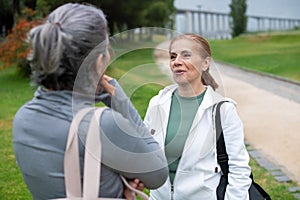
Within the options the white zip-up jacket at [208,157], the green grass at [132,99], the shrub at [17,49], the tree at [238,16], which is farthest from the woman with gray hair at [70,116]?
the tree at [238,16]

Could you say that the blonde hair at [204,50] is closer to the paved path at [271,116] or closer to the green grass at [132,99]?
the paved path at [271,116]

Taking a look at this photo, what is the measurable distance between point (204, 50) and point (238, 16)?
184ft

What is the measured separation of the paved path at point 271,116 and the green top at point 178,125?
164mm

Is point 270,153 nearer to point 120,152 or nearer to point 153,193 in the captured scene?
point 153,193

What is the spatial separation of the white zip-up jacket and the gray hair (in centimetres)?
88

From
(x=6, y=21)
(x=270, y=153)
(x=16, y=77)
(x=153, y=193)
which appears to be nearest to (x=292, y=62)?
(x=16, y=77)

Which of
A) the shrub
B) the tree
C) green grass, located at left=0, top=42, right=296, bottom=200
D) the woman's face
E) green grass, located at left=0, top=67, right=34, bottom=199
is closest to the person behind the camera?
green grass, located at left=0, top=42, right=296, bottom=200

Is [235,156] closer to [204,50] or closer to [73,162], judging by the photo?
[204,50]

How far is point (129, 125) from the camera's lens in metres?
1.63

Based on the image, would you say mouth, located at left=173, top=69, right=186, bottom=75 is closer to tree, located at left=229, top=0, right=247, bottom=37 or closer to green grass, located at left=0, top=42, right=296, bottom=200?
green grass, located at left=0, top=42, right=296, bottom=200

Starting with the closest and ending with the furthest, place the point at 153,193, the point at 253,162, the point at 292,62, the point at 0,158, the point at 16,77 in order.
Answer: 1. the point at 153,193
2. the point at 253,162
3. the point at 0,158
4. the point at 16,77
5. the point at 292,62

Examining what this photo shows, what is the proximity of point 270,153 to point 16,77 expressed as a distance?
45.8ft

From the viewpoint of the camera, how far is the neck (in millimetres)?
2512

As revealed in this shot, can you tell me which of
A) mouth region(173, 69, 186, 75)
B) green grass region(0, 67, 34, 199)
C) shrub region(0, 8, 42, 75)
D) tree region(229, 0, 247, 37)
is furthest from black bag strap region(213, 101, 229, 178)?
tree region(229, 0, 247, 37)
